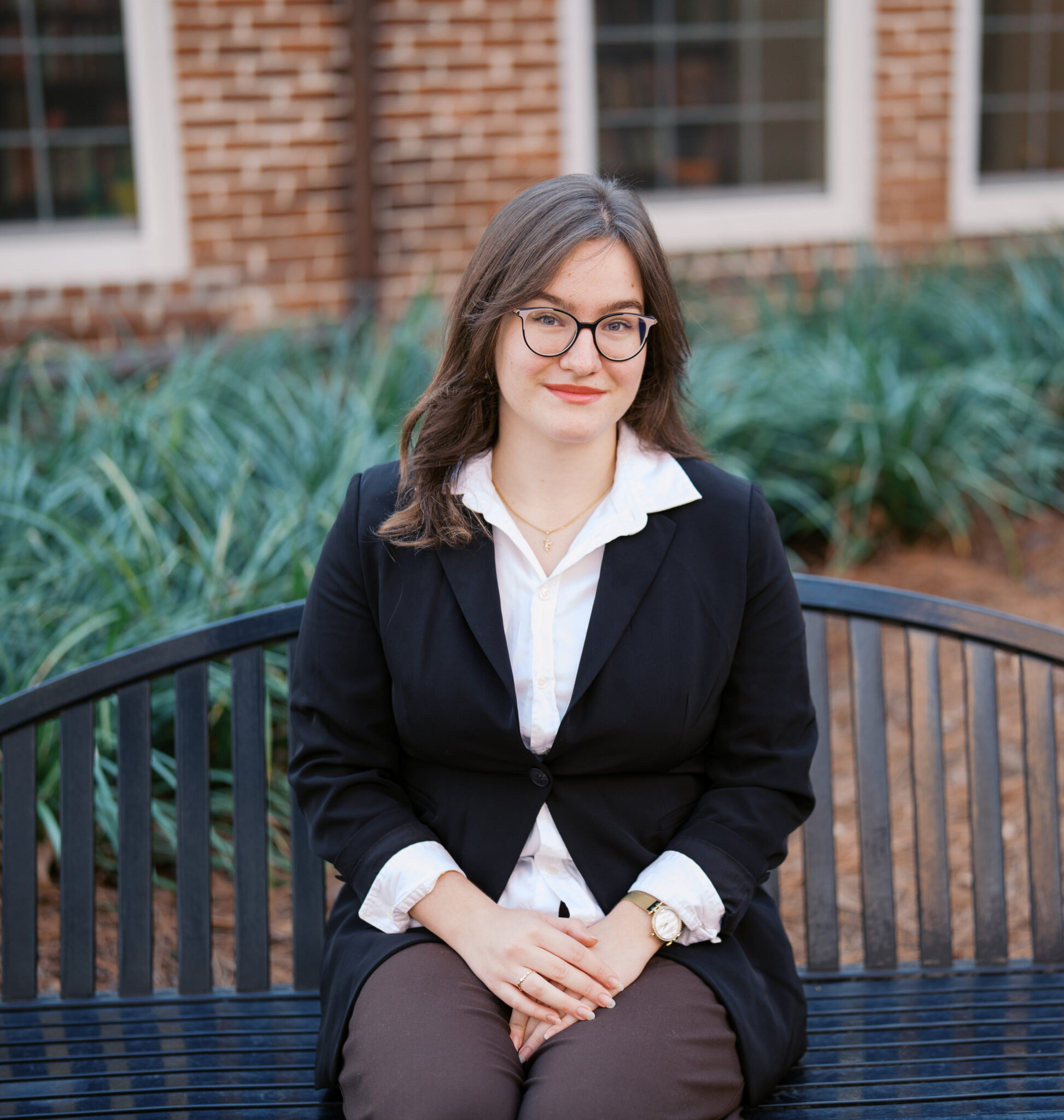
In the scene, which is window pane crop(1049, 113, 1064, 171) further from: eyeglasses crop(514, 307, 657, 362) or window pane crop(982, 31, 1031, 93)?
eyeglasses crop(514, 307, 657, 362)

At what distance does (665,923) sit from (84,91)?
5636 mm

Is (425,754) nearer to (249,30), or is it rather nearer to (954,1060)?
Result: (954,1060)

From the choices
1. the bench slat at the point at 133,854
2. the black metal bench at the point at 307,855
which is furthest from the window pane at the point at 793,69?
the bench slat at the point at 133,854

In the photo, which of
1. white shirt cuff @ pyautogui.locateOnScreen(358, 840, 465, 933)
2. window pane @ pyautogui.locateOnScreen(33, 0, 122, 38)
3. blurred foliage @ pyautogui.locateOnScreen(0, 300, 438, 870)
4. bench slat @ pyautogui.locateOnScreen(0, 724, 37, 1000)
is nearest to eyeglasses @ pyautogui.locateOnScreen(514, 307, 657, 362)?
white shirt cuff @ pyautogui.locateOnScreen(358, 840, 465, 933)

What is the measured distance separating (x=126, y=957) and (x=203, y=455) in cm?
191

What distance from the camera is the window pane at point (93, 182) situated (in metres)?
6.22

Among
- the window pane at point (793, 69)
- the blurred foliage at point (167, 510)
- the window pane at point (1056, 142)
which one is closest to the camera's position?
the blurred foliage at point (167, 510)

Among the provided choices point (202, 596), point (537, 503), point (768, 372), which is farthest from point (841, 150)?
point (537, 503)

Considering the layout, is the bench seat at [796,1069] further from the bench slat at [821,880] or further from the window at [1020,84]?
the window at [1020,84]

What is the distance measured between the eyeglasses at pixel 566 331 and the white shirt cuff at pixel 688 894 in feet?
2.39

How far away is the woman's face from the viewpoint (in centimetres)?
181

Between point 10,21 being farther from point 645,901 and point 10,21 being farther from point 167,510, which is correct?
point 645,901

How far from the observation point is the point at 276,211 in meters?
6.09

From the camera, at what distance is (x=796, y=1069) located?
6.36 ft
